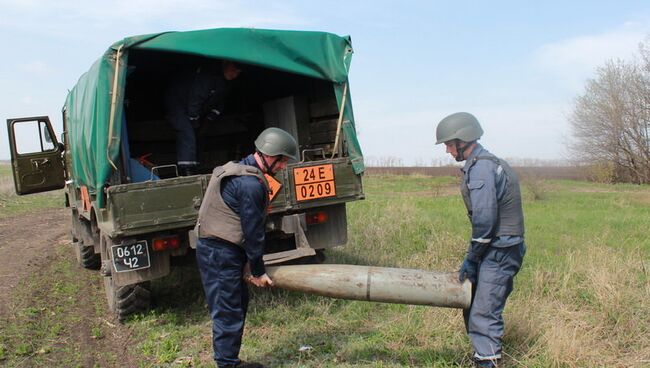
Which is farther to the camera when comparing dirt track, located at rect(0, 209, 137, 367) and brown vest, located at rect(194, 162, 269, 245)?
dirt track, located at rect(0, 209, 137, 367)

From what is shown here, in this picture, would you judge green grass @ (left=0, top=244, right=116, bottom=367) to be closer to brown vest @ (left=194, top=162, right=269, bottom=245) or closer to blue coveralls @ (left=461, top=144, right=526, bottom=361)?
brown vest @ (left=194, top=162, right=269, bottom=245)

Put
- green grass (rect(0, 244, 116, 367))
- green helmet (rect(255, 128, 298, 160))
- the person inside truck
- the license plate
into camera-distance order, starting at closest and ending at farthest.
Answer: green helmet (rect(255, 128, 298, 160)) < green grass (rect(0, 244, 116, 367)) < the license plate < the person inside truck

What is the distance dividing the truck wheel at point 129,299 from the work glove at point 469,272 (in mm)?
3262

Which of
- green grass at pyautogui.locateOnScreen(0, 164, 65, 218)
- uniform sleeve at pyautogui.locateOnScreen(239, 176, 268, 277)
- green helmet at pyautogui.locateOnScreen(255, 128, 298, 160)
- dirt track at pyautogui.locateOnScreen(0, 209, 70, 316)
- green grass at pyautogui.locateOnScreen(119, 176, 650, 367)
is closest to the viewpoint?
uniform sleeve at pyautogui.locateOnScreen(239, 176, 268, 277)

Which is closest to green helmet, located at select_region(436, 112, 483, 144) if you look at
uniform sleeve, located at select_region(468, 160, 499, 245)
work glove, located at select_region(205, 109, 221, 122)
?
uniform sleeve, located at select_region(468, 160, 499, 245)

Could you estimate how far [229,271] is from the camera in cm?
384

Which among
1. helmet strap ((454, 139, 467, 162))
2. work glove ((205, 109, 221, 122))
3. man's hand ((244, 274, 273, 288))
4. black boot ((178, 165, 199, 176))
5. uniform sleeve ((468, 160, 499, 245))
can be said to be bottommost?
man's hand ((244, 274, 273, 288))

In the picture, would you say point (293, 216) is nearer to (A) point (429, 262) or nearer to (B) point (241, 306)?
(B) point (241, 306)

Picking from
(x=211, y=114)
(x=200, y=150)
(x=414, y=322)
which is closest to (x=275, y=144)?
(x=414, y=322)

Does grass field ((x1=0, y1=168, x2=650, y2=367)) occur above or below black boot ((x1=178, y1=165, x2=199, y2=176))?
below

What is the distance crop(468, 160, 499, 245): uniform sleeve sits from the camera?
11.4ft

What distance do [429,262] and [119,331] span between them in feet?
11.7

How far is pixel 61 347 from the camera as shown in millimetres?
4859

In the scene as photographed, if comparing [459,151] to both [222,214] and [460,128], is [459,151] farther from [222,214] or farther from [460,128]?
[222,214]
